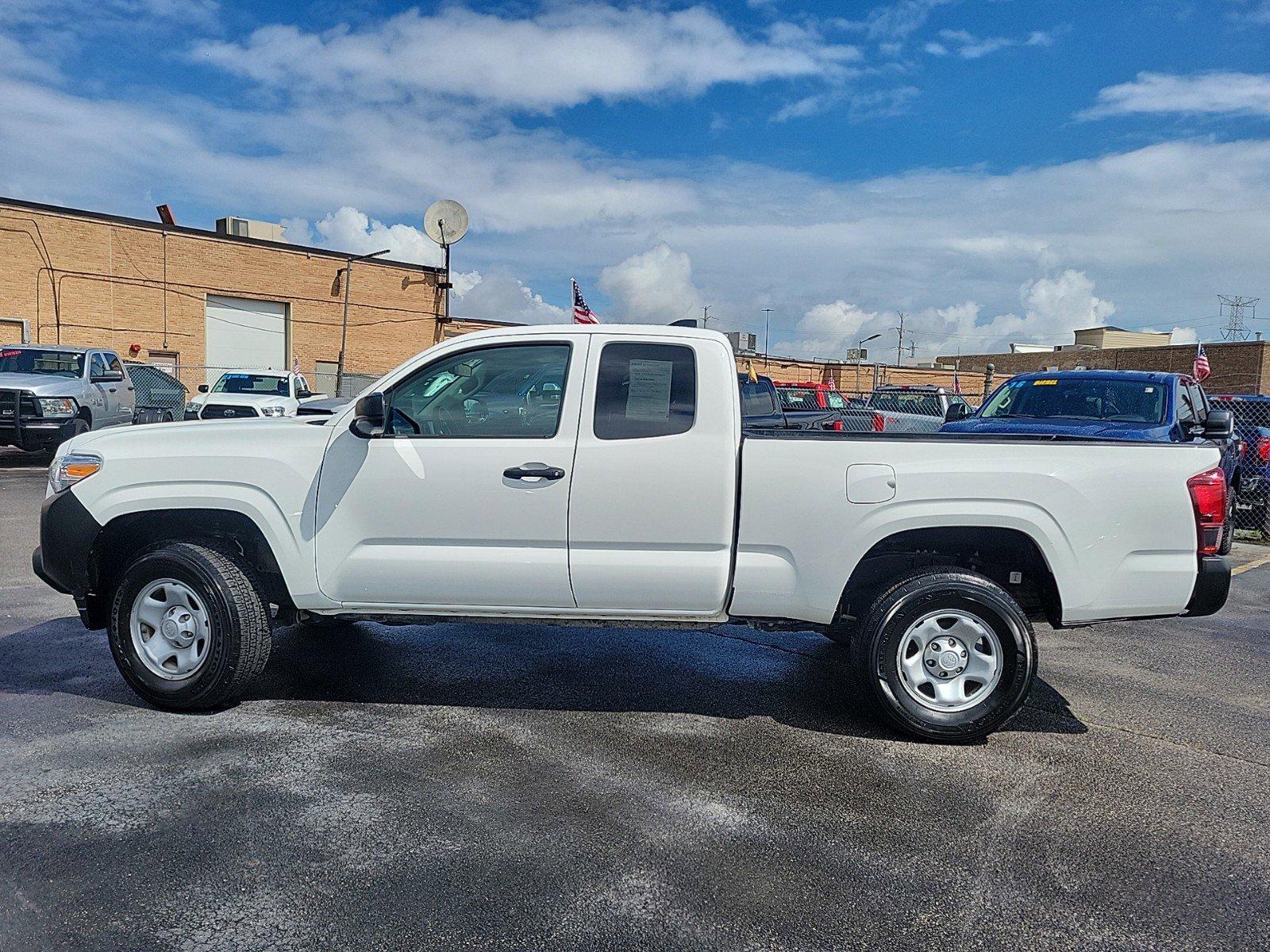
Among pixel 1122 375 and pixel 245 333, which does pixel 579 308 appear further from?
pixel 245 333

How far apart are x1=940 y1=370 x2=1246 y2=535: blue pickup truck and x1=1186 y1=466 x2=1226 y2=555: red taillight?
147 inches

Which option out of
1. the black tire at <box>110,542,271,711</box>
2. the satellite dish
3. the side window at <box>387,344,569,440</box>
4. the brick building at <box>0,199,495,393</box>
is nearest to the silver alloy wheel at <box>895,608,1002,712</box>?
the side window at <box>387,344,569,440</box>

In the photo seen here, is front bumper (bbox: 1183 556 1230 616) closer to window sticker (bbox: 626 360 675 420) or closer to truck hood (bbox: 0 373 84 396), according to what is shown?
→ window sticker (bbox: 626 360 675 420)

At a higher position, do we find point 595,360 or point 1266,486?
point 595,360

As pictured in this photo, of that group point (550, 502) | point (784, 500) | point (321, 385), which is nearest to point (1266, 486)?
point (784, 500)

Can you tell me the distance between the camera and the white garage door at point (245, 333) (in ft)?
101

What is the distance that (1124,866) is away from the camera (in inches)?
131

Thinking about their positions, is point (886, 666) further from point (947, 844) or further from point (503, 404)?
point (503, 404)

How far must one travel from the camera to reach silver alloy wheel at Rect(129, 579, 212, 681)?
4.69m

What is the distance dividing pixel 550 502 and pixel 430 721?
1.24 metres

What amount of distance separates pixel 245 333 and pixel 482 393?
29.7 metres

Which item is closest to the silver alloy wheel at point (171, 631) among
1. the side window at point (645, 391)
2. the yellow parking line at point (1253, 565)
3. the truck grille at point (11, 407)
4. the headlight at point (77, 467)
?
the headlight at point (77, 467)

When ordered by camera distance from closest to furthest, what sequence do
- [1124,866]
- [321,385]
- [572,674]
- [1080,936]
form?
[1080,936] → [1124,866] → [572,674] → [321,385]

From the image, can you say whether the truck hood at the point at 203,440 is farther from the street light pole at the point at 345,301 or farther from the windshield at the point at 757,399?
the street light pole at the point at 345,301
